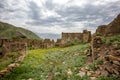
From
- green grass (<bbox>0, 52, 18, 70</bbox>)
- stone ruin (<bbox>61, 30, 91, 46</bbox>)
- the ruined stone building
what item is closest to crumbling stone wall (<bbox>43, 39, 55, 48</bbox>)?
stone ruin (<bbox>61, 30, 91, 46</bbox>)

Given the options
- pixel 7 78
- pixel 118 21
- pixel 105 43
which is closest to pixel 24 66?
pixel 7 78

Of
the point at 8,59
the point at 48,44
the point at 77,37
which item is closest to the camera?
the point at 8,59

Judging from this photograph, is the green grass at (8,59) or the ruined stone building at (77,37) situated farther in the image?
the ruined stone building at (77,37)

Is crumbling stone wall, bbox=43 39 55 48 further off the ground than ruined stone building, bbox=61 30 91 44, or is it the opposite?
ruined stone building, bbox=61 30 91 44

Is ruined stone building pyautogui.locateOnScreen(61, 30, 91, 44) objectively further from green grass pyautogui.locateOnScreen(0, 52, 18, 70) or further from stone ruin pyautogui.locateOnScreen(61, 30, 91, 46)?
green grass pyautogui.locateOnScreen(0, 52, 18, 70)

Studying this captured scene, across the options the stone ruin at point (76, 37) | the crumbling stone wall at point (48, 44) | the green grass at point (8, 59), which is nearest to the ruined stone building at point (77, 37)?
the stone ruin at point (76, 37)

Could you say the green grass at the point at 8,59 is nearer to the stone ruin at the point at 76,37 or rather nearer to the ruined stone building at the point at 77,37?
the stone ruin at the point at 76,37

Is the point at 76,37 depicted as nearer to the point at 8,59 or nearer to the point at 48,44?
the point at 48,44

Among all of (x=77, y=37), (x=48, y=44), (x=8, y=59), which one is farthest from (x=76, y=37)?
(x=8, y=59)

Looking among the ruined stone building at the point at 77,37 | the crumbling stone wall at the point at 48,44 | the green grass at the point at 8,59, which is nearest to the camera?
the green grass at the point at 8,59

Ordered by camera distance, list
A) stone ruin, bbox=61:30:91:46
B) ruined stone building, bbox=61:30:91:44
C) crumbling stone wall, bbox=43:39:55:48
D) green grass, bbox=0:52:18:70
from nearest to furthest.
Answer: green grass, bbox=0:52:18:70
stone ruin, bbox=61:30:91:46
ruined stone building, bbox=61:30:91:44
crumbling stone wall, bbox=43:39:55:48

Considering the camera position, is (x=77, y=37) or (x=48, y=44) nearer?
(x=48, y=44)

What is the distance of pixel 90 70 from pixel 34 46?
31899 millimetres

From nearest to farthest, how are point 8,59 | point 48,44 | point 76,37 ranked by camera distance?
1. point 8,59
2. point 48,44
3. point 76,37
